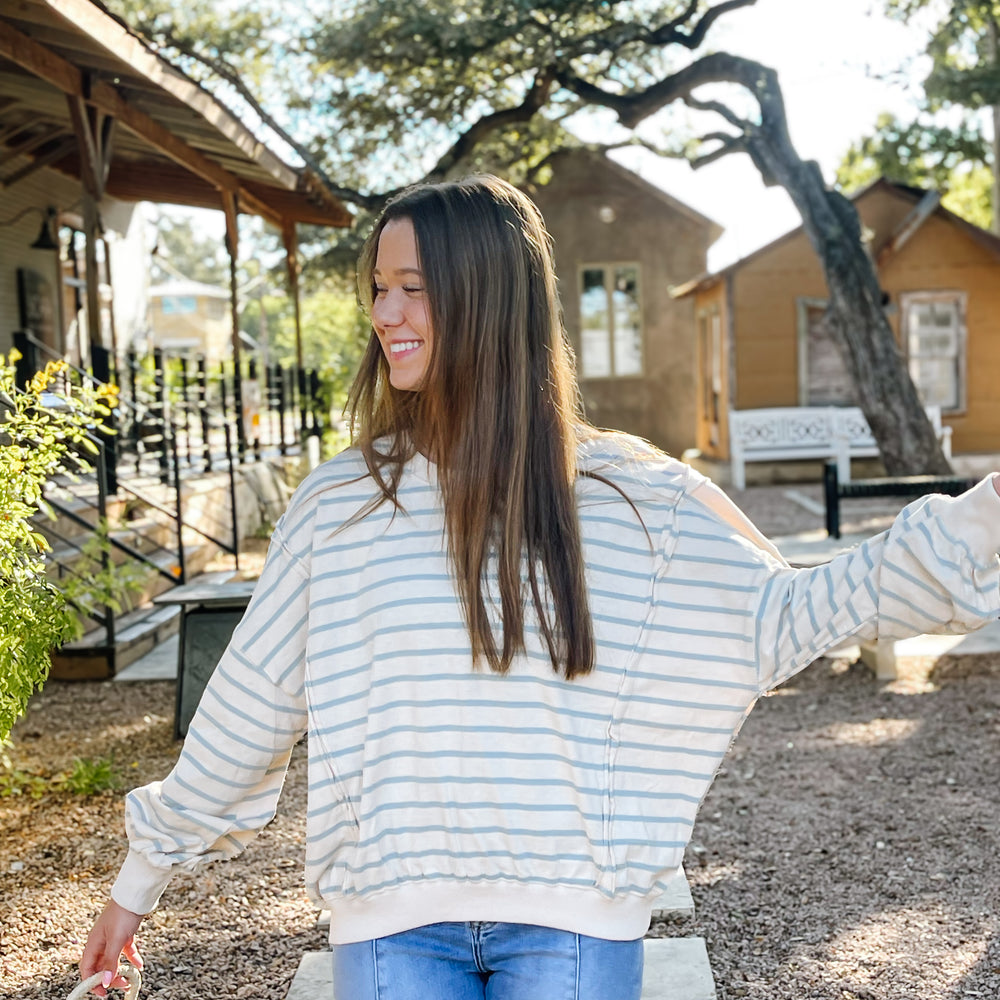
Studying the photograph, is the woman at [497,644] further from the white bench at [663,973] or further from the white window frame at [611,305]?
the white window frame at [611,305]

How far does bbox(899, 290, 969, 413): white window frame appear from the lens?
18.8m

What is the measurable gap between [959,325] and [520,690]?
18.7 metres

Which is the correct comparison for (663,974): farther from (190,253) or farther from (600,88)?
(190,253)

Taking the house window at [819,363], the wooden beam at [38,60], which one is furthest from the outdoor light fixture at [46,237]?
the house window at [819,363]

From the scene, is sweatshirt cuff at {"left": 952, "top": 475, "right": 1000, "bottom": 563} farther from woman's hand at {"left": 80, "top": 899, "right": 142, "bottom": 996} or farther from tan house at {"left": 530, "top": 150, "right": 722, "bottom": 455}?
tan house at {"left": 530, "top": 150, "right": 722, "bottom": 455}

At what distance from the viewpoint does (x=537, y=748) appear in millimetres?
1672

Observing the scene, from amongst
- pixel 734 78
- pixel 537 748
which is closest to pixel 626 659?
pixel 537 748

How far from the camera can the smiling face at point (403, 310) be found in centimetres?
177

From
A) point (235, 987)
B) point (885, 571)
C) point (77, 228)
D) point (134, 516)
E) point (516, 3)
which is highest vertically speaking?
point (516, 3)

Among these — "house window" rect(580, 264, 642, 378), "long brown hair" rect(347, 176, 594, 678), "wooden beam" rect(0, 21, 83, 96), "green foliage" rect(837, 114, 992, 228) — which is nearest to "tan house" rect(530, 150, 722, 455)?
"house window" rect(580, 264, 642, 378)

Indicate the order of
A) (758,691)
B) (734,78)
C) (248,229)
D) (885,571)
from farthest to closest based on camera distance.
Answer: (248,229)
(734,78)
(758,691)
(885,571)

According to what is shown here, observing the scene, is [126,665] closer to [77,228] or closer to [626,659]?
[626,659]

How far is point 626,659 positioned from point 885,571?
36cm

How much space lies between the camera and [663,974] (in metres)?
3.07
